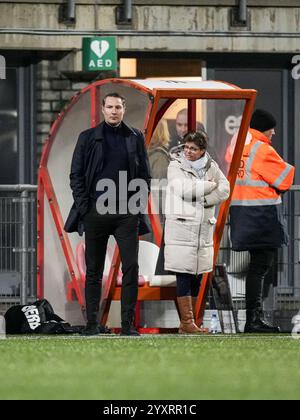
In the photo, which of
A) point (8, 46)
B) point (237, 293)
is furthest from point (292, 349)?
point (8, 46)

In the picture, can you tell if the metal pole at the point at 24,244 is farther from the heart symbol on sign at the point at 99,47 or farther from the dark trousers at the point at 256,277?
the heart symbol on sign at the point at 99,47

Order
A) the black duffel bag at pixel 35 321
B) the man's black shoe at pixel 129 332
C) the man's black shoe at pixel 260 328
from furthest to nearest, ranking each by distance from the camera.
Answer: the man's black shoe at pixel 260 328 → the black duffel bag at pixel 35 321 → the man's black shoe at pixel 129 332

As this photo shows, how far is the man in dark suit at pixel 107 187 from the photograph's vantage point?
1495 cm

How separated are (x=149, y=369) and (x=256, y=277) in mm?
6173

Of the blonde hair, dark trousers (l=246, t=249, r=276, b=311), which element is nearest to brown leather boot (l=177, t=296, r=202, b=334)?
dark trousers (l=246, t=249, r=276, b=311)

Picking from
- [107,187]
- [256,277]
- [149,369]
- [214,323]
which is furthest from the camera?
[214,323]

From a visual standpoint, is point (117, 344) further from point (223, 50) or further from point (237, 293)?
point (223, 50)

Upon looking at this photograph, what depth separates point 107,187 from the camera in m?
14.9

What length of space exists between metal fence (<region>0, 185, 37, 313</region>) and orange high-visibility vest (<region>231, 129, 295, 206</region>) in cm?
209

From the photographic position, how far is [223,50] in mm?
23766

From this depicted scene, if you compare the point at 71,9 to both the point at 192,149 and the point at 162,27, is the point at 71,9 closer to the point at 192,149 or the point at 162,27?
the point at 162,27

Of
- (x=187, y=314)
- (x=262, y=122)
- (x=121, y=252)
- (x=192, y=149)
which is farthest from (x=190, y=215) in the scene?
(x=262, y=122)

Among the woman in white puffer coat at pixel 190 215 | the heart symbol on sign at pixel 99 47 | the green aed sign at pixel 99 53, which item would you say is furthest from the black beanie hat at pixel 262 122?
the heart symbol on sign at pixel 99 47
